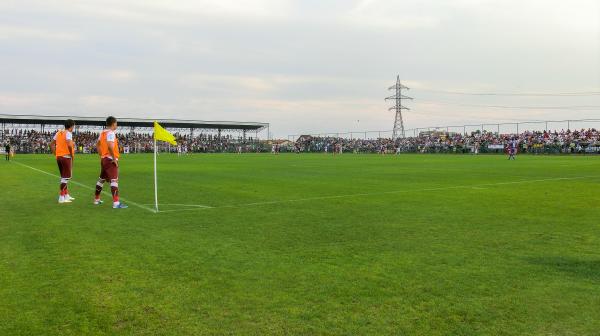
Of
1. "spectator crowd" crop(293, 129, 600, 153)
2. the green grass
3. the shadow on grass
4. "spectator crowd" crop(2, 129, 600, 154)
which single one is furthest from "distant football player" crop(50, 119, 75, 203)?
"spectator crowd" crop(293, 129, 600, 153)

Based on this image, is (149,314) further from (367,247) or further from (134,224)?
(134,224)

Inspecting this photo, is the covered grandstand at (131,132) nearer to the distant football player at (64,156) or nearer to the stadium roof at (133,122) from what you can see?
the stadium roof at (133,122)

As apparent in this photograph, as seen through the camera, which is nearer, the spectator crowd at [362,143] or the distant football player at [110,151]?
the distant football player at [110,151]

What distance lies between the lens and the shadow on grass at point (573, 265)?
5.75 meters

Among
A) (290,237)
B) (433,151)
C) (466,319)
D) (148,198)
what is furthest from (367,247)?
(433,151)

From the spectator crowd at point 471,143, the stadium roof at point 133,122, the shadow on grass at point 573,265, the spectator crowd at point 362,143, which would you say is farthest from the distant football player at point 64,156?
the stadium roof at point 133,122

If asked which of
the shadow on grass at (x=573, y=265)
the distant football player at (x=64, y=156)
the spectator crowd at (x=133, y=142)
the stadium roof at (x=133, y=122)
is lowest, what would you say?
the shadow on grass at (x=573, y=265)

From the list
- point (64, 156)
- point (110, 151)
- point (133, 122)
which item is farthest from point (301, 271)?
point (133, 122)

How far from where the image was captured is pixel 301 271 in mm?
5934

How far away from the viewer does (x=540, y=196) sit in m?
14.2

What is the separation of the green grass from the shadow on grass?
0.02 m

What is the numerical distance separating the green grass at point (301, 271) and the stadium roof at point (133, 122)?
6800 centimetres

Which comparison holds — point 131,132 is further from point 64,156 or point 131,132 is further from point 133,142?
point 64,156

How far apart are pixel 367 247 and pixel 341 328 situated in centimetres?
314
